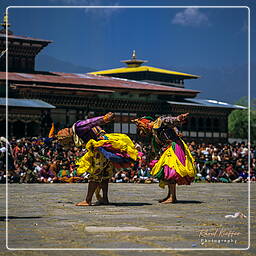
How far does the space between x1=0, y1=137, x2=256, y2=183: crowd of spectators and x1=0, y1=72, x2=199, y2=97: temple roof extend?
9332 mm

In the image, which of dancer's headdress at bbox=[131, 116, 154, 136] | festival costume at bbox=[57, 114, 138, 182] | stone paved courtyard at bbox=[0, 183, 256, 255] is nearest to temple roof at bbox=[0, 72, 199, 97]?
dancer's headdress at bbox=[131, 116, 154, 136]

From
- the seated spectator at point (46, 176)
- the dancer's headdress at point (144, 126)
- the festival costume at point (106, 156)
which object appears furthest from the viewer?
the seated spectator at point (46, 176)

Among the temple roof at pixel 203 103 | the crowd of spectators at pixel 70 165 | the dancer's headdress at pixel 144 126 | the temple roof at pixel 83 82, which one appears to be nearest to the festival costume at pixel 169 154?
the dancer's headdress at pixel 144 126

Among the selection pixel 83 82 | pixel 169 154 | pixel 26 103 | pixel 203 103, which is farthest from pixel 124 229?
pixel 203 103

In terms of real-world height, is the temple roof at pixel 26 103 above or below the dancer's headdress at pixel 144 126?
above

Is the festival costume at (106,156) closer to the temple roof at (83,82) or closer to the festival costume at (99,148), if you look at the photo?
the festival costume at (99,148)

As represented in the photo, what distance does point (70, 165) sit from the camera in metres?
22.8

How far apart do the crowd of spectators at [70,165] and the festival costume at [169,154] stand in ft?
23.4

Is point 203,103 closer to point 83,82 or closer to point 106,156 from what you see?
point 83,82

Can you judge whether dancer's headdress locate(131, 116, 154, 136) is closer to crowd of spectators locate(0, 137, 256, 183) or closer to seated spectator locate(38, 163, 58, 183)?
crowd of spectators locate(0, 137, 256, 183)

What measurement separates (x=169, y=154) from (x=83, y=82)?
26.0m

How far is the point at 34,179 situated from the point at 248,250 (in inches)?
654

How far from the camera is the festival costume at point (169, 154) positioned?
1184cm

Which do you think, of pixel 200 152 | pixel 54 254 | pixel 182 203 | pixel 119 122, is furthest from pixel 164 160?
pixel 119 122
